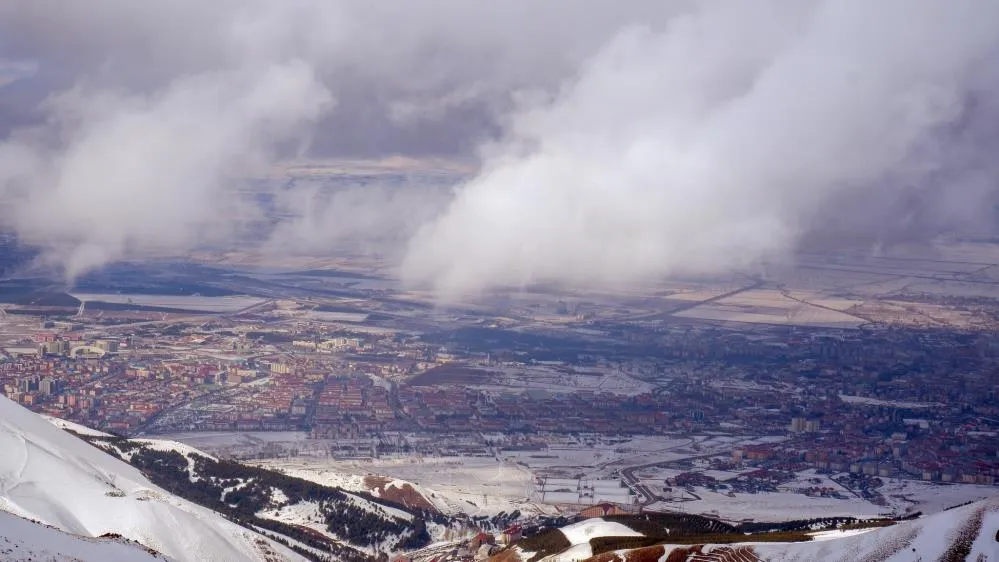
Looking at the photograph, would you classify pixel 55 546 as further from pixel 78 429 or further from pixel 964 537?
pixel 78 429

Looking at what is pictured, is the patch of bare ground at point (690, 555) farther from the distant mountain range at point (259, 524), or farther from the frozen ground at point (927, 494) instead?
the frozen ground at point (927, 494)

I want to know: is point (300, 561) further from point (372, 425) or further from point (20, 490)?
point (372, 425)

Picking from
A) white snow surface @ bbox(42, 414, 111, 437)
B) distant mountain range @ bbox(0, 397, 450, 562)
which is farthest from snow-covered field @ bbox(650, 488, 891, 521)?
white snow surface @ bbox(42, 414, 111, 437)

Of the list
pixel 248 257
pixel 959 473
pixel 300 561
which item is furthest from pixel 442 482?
pixel 248 257

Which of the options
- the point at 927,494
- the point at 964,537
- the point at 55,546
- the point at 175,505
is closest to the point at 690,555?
the point at 964,537

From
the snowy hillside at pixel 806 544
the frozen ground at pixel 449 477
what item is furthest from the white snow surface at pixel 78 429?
the snowy hillside at pixel 806 544
